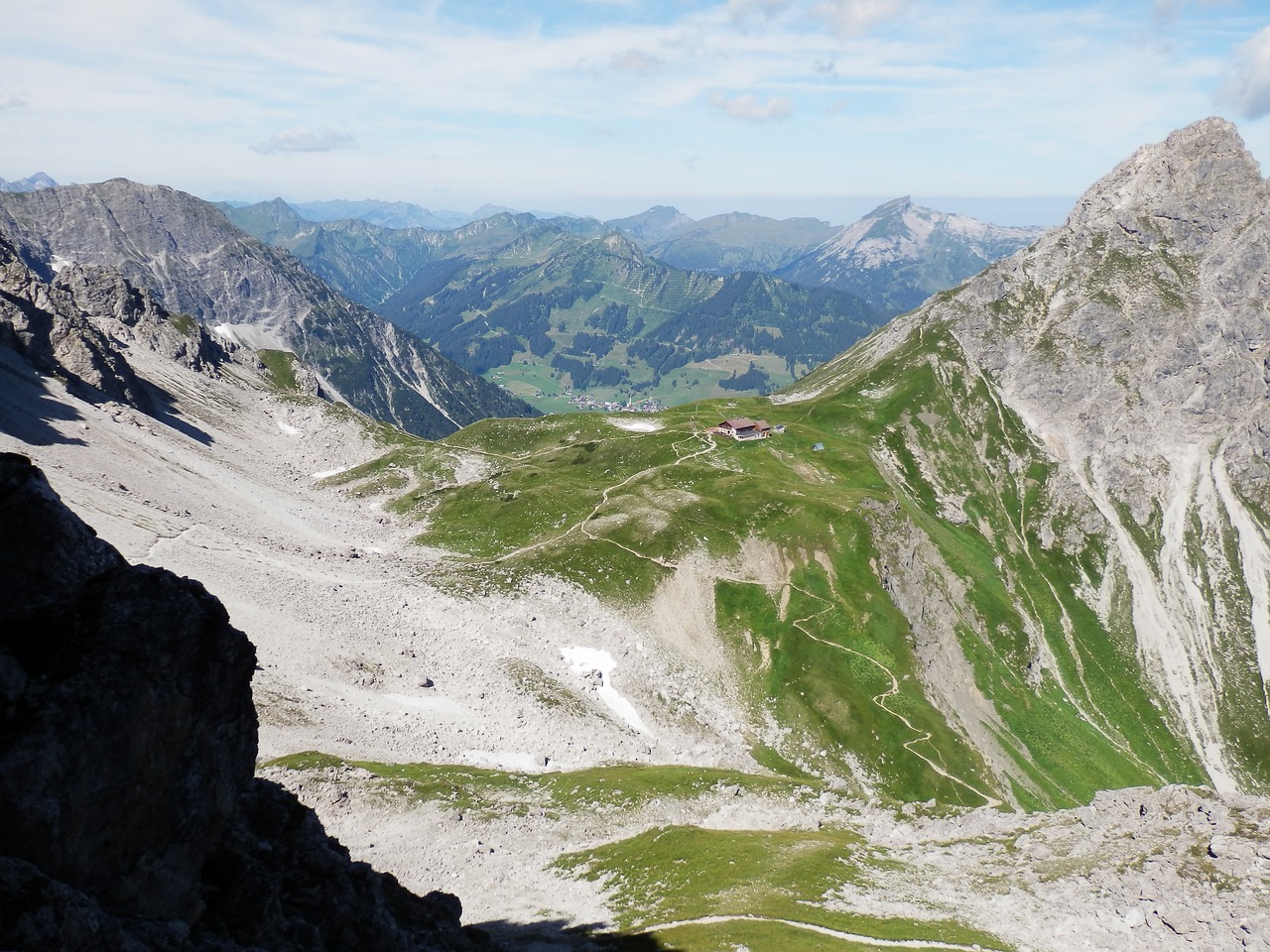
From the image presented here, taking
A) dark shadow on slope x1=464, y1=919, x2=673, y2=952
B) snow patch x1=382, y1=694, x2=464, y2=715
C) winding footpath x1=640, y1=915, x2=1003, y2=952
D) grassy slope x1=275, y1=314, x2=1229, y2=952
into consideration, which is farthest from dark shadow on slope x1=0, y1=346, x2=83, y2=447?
winding footpath x1=640, y1=915, x2=1003, y2=952

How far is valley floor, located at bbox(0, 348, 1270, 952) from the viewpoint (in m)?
45.2

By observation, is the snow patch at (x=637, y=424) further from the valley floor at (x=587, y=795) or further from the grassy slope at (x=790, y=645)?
the valley floor at (x=587, y=795)

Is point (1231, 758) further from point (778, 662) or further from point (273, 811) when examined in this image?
point (273, 811)

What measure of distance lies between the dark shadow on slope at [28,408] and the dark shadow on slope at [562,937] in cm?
11090

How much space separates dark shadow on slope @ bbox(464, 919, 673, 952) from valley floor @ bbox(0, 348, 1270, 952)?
15.6 inches

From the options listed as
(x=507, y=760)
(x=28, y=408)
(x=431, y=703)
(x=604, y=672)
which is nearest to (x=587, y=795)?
(x=507, y=760)

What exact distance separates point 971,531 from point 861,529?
8816 centimetres

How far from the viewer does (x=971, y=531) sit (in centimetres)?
19600

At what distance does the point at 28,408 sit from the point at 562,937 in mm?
132961

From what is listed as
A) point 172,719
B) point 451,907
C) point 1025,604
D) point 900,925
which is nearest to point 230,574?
point 451,907

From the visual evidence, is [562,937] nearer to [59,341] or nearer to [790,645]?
[790,645]

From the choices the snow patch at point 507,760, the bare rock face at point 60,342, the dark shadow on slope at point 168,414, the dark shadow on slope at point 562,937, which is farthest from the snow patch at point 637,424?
the dark shadow on slope at point 562,937

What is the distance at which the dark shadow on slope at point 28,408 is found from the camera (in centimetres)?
11262

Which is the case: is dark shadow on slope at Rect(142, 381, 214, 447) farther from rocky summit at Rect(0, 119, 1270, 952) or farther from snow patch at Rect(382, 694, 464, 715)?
snow patch at Rect(382, 694, 464, 715)
